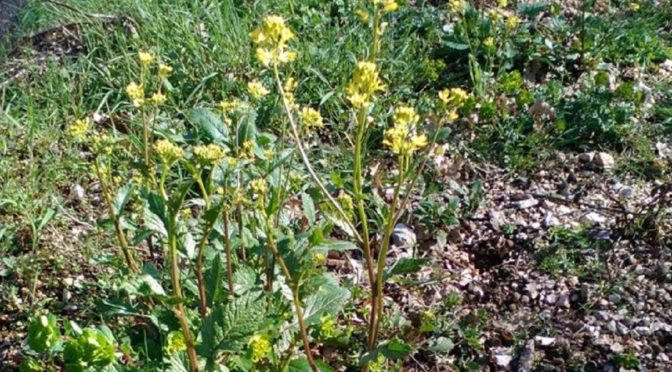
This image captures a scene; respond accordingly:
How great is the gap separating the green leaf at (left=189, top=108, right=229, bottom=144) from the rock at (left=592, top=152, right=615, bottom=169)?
5.20 feet

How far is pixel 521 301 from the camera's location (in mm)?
2811

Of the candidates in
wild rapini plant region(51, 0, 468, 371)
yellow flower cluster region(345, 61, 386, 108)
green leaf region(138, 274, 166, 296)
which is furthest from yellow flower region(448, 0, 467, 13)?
green leaf region(138, 274, 166, 296)

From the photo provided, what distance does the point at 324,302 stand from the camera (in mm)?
2191

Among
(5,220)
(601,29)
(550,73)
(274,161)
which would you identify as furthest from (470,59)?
(5,220)

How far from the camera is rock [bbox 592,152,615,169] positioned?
3.36 meters

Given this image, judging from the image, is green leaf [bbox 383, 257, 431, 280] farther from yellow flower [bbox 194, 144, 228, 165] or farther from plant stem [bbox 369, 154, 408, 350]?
yellow flower [bbox 194, 144, 228, 165]

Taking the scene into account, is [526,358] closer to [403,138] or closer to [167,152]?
[403,138]

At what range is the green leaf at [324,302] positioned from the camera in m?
2.18

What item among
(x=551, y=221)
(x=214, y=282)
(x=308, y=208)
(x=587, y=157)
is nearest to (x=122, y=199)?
(x=214, y=282)

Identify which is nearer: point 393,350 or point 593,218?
point 393,350

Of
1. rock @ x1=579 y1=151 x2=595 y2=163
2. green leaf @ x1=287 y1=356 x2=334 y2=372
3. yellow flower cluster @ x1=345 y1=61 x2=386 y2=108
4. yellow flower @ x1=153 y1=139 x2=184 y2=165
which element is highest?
yellow flower cluster @ x1=345 y1=61 x2=386 y2=108

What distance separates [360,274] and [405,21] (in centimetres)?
155

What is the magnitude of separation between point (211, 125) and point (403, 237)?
3.00 feet

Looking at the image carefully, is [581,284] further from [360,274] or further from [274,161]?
[274,161]
